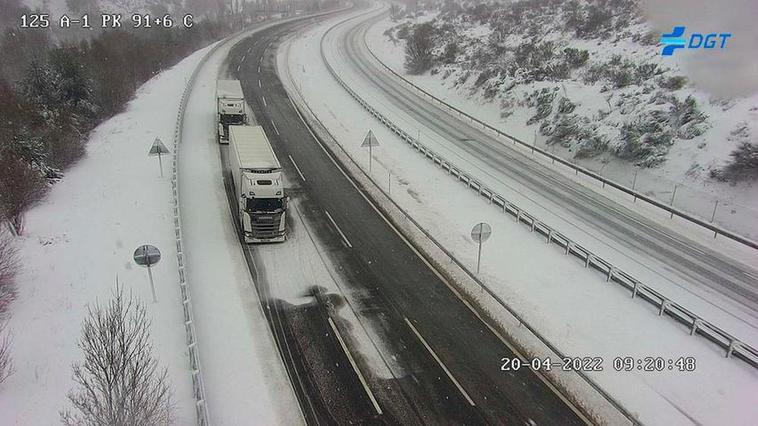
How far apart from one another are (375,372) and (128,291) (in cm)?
1030

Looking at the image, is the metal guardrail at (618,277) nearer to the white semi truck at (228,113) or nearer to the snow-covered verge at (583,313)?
the snow-covered verge at (583,313)

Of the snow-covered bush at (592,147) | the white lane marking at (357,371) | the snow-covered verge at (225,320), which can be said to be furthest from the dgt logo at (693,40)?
the snow-covered verge at (225,320)

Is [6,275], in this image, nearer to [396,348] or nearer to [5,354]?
[5,354]

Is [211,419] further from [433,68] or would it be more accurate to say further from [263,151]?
[433,68]

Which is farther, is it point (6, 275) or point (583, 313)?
point (583, 313)

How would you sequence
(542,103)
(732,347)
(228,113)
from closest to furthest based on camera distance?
1. (732,347)
2. (228,113)
3. (542,103)

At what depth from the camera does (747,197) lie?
1032 inches

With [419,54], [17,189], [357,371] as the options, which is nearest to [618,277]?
[357,371]

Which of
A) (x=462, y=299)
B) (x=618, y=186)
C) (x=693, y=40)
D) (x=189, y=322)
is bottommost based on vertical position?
(x=462, y=299)

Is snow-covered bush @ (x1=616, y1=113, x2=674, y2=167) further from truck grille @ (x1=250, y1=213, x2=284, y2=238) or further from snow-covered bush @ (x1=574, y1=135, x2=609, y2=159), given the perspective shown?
truck grille @ (x1=250, y1=213, x2=284, y2=238)

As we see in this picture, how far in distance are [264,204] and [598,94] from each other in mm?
27885

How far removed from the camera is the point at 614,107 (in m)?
35.8

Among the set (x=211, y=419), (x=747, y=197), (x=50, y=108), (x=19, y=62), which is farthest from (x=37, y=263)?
(x=19, y=62)

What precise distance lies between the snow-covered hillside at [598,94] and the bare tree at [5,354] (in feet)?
106
